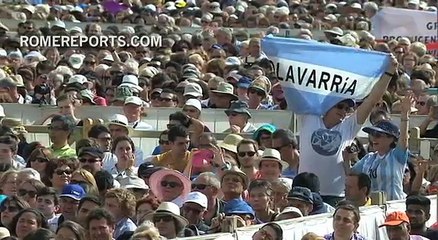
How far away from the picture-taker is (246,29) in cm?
2838

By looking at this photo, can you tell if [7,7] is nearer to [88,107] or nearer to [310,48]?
[88,107]

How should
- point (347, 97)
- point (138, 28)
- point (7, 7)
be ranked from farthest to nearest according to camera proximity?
point (7, 7), point (138, 28), point (347, 97)

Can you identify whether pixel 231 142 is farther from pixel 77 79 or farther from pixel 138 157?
pixel 77 79

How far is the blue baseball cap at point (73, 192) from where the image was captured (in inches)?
516

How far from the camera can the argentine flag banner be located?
1519 centimetres

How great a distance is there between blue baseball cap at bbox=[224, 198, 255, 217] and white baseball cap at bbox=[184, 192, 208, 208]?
0.17 m

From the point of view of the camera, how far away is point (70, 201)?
1311cm

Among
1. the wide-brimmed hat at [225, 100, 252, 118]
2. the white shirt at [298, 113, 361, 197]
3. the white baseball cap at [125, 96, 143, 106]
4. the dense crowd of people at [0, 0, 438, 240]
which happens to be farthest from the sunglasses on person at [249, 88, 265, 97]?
the white shirt at [298, 113, 361, 197]

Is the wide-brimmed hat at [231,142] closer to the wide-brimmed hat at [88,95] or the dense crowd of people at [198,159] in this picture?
the dense crowd of people at [198,159]

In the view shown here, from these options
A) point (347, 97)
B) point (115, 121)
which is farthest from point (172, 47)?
point (347, 97)

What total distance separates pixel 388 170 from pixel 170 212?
2.30 m

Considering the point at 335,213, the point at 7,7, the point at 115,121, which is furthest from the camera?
the point at 7,7

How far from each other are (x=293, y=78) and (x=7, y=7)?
1481cm

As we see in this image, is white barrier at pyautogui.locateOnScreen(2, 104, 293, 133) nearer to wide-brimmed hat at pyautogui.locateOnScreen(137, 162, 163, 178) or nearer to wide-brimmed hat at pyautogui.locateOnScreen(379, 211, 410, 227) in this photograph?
wide-brimmed hat at pyautogui.locateOnScreen(137, 162, 163, 178)
